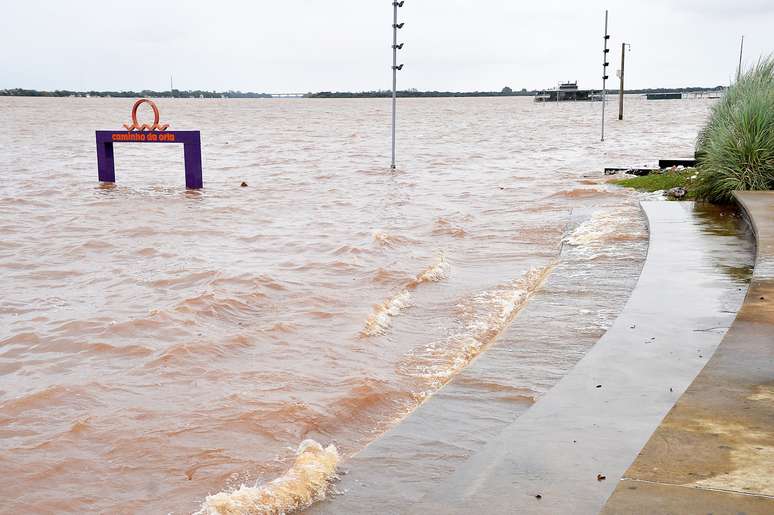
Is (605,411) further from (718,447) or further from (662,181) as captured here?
(662,181)

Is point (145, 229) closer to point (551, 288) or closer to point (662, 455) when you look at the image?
point (551, 288)

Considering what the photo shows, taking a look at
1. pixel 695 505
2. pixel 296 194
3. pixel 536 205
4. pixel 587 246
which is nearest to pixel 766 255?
pixel 587 246

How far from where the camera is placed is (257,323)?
8.36 m

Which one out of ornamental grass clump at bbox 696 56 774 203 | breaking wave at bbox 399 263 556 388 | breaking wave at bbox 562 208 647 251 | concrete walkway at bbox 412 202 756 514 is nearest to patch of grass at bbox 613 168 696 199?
ornamental grass clump at bbox 696 56 774 203

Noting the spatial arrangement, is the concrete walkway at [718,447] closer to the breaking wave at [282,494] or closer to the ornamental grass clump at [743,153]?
the breaking wave at [282,494]

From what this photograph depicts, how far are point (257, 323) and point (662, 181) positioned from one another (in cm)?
1159

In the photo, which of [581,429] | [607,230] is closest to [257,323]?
[581,429]

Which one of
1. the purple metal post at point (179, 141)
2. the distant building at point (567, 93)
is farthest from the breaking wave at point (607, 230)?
the distant building at point (567, 93)

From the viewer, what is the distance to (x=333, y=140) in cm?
4697

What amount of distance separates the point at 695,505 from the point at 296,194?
1772cm

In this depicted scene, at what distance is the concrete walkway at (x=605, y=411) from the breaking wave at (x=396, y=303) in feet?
7.97

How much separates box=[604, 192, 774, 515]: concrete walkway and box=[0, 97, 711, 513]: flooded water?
1292 mm

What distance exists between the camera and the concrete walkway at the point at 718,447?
3.24 meters

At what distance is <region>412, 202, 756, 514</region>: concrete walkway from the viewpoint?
12.2 feet
